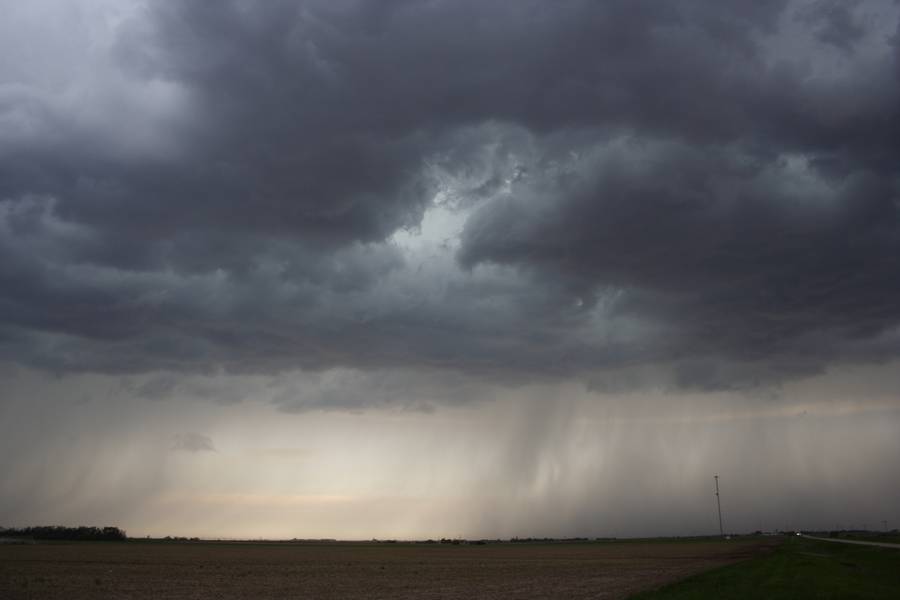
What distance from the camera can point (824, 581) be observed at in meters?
46.9

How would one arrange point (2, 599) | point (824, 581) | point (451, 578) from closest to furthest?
point (2, 599) < point (824, 581) < point (451, 578)

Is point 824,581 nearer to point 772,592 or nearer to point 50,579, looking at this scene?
point 772,592

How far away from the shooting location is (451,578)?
221 feet

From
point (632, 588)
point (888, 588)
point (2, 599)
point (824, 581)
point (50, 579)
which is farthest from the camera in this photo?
point (50, 579)

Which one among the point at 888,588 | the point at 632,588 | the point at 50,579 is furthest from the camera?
the point at 50,579

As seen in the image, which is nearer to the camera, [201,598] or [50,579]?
[201,598]

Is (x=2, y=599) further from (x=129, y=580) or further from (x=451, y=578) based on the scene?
(x=451, y=578)

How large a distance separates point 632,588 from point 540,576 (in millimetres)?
18302

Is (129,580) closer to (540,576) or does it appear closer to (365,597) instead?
(365,597)

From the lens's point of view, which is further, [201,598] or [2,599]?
[201,598]

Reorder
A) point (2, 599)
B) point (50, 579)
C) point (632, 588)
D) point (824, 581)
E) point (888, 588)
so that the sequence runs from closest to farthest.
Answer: point (2, 599) < point (888, 588) < point (824, 581) < point (632, 588) < point (50, 579)

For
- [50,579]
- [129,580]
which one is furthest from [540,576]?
[50,579]

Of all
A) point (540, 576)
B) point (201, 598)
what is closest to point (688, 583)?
point (540, 576)

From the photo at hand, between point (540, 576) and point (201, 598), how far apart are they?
116 feet
